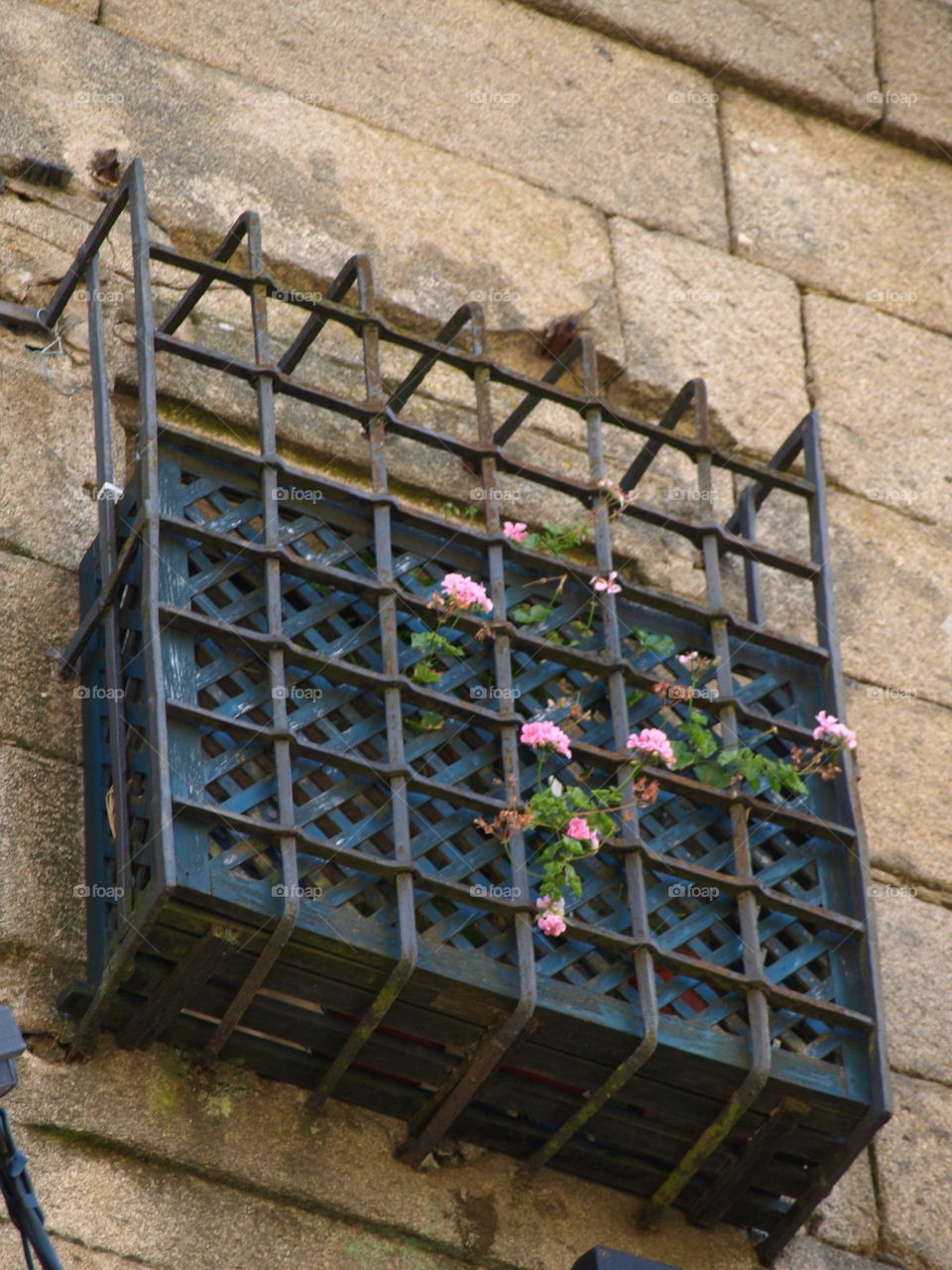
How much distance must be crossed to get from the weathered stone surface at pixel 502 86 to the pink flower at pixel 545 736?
1.98m

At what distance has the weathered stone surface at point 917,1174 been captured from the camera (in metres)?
3.40

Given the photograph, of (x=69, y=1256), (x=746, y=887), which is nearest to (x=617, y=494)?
(x=746, y=887)

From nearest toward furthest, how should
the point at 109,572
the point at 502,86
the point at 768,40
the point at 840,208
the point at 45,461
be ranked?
the point at 109,572
the point at 45,461
the point at 502,86
the point at 840,208
the point at 768,40

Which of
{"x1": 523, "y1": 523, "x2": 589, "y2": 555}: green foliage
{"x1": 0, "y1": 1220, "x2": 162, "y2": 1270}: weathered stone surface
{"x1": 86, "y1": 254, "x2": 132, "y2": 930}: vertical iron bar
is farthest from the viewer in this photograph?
{"x1": 523, "y1": 523, "x2": 589, "y2": 555}: green foliage

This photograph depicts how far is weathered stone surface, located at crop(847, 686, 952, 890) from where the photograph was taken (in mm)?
3912

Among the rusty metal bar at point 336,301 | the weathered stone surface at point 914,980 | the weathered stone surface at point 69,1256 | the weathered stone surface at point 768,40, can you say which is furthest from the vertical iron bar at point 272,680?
the weathered stone surface at point 768,40

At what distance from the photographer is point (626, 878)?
3146 mm

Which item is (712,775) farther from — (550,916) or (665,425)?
(665,425)

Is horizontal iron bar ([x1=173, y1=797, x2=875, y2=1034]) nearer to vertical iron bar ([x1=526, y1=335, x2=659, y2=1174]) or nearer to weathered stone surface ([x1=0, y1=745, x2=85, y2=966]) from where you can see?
vertical iron bar ([x1=526, y1=335, x2=659, y2=1174])

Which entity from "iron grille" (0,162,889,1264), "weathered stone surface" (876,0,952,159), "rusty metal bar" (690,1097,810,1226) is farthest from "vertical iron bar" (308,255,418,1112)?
"weathered stone surface" (876,0,952,159)

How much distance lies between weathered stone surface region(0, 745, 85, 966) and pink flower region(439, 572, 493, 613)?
720 millimetres

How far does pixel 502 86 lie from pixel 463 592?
2.05 m

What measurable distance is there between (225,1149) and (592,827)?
0.78 meters

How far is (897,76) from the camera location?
17.5 ft
